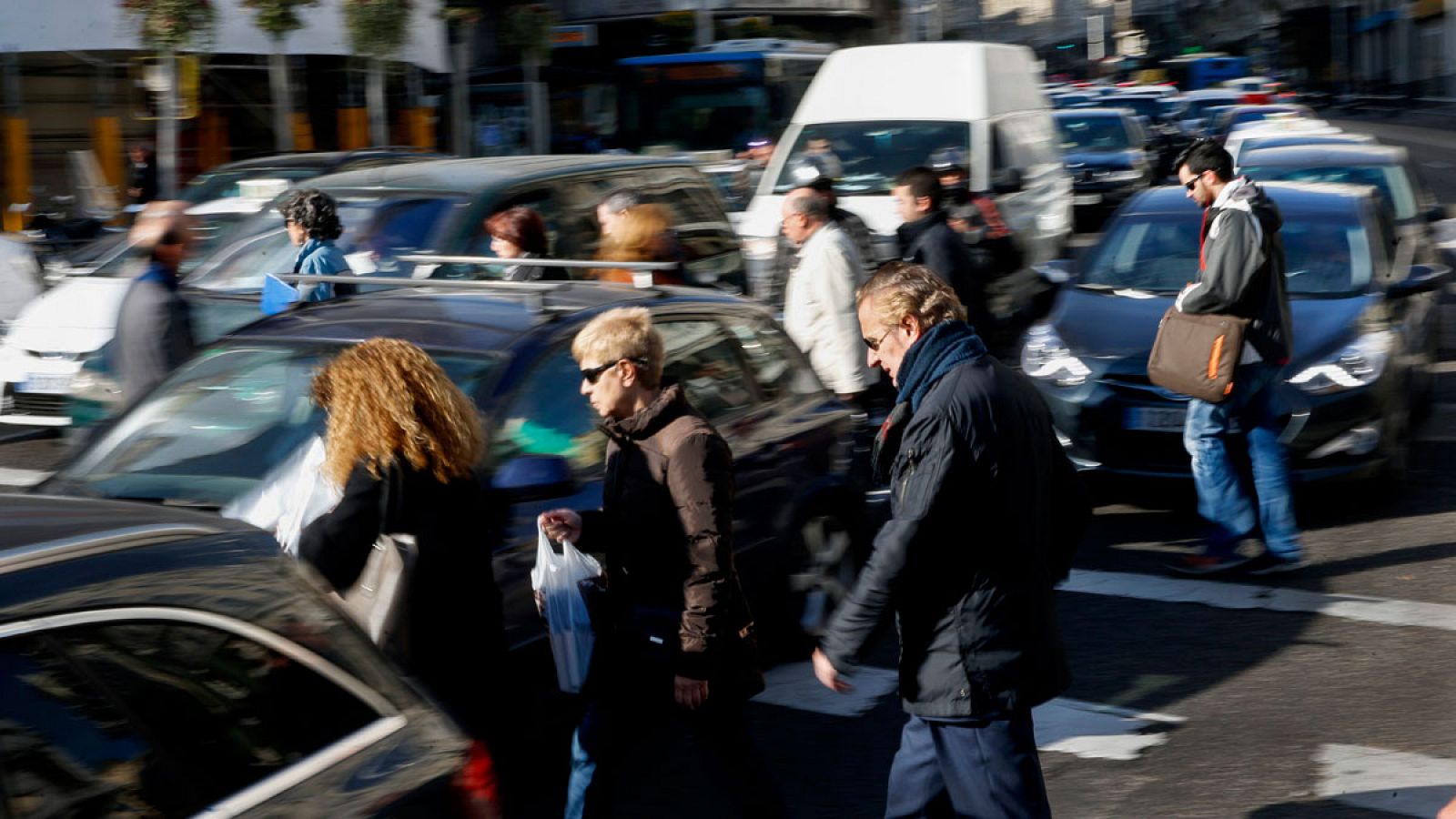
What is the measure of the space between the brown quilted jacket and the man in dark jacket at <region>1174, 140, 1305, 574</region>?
3.78 meters

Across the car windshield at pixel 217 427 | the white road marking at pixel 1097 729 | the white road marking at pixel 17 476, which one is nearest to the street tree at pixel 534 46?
the white road marking at pixel 17 476

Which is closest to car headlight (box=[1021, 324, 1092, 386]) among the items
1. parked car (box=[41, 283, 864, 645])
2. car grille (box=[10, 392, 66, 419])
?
parked car (box=[41, 283, 864, 645])

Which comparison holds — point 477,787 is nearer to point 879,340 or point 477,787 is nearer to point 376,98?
point 879,340

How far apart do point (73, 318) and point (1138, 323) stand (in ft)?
21.8

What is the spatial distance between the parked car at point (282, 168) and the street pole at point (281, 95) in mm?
10466

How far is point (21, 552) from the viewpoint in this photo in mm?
2447

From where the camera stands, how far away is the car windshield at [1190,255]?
9.48 meters

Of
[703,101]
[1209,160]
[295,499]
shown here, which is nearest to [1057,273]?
[1209,160]

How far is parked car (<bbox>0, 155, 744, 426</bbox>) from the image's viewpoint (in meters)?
9.16

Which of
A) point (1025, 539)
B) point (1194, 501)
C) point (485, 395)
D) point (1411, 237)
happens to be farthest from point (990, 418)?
point (1411, 237)

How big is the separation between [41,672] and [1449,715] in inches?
194

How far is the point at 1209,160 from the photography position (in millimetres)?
7395

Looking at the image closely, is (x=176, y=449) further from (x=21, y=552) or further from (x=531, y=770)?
(x=21, y=552)

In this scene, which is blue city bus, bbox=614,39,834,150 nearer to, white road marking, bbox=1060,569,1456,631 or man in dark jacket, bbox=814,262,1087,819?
white road marking, bbox=1060,569,1456,631
